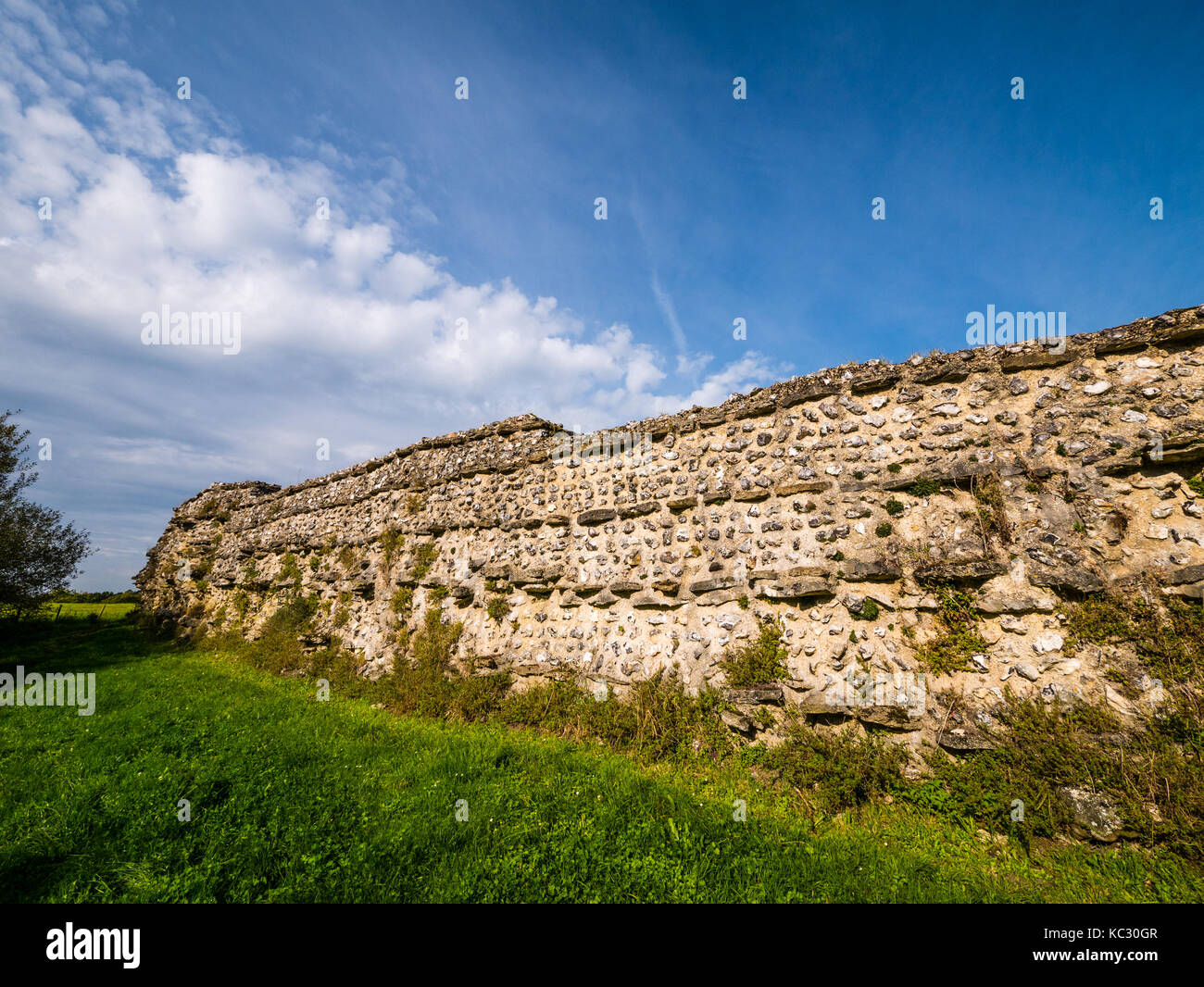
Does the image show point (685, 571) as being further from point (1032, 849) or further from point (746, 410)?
point (1032, 849)

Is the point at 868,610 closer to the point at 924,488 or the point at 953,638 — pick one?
the point at 953,638

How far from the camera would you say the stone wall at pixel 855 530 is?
505cm

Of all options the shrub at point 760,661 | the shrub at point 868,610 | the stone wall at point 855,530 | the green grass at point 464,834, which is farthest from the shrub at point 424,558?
the shrub at point 868,610

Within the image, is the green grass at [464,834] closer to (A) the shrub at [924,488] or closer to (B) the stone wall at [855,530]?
(B) the stone wall at [855,530]

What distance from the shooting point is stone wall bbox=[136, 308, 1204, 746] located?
505cm

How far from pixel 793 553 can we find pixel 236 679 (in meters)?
12.5

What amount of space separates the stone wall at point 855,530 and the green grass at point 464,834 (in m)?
1.22

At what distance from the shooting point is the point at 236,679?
10922 millimetres

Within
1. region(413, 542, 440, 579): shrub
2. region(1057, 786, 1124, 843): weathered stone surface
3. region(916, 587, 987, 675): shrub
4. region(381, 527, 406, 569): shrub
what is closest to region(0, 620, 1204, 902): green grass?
region(1057, 786, 1124, 843): weathered stone surface

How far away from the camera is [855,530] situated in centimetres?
639

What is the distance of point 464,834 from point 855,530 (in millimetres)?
5829

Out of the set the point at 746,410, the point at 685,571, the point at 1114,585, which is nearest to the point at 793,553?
the point at 685,571

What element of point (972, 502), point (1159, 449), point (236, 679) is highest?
point (1159, 449)
